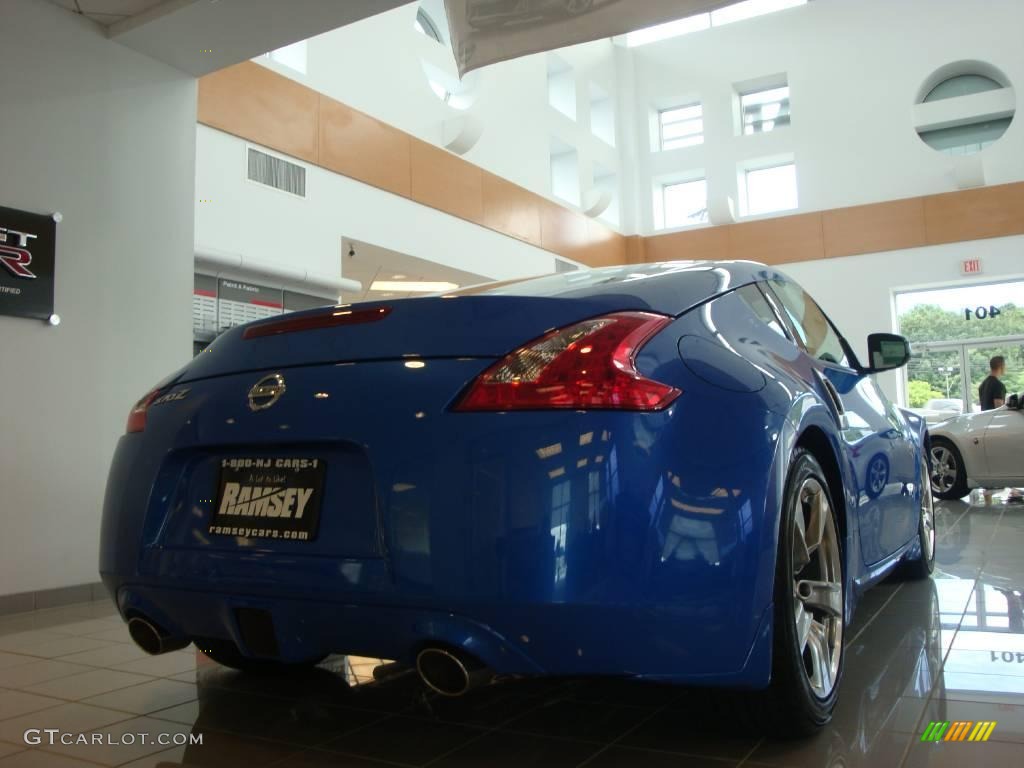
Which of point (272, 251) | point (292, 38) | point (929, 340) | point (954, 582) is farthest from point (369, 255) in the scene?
point (929, 340)

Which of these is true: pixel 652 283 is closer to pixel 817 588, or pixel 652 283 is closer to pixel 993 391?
pixel 817 588

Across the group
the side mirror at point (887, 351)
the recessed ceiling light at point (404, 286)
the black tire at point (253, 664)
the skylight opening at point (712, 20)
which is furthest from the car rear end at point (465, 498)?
the skylight opening at point (712, 20)

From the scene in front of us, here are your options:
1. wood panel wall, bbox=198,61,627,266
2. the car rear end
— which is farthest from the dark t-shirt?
the car rear end

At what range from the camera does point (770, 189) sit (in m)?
15.7

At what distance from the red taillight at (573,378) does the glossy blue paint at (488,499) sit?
0.02m

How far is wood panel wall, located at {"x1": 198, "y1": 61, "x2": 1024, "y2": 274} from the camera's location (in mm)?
7898

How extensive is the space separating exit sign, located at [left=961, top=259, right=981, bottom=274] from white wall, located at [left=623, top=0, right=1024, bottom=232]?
127 centimetres

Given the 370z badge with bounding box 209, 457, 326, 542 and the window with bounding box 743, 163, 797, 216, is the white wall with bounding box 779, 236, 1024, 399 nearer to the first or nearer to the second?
the window with bounding box 743, 163, 797, 216

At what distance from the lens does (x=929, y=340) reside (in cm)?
1442

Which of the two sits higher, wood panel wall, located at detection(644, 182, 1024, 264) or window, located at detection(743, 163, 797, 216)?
window, located at detection(743, 163, 797, 216)

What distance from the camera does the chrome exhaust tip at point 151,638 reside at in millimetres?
1807

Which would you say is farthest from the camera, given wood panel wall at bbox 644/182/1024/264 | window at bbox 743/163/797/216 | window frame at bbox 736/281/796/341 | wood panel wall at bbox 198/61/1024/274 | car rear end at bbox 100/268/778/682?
window at bbox 743/163/797/216

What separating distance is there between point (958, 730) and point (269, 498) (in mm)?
1513

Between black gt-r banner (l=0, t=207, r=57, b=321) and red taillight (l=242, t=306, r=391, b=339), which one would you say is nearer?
red taillight (l=242, t=306, r=391, b=339)
